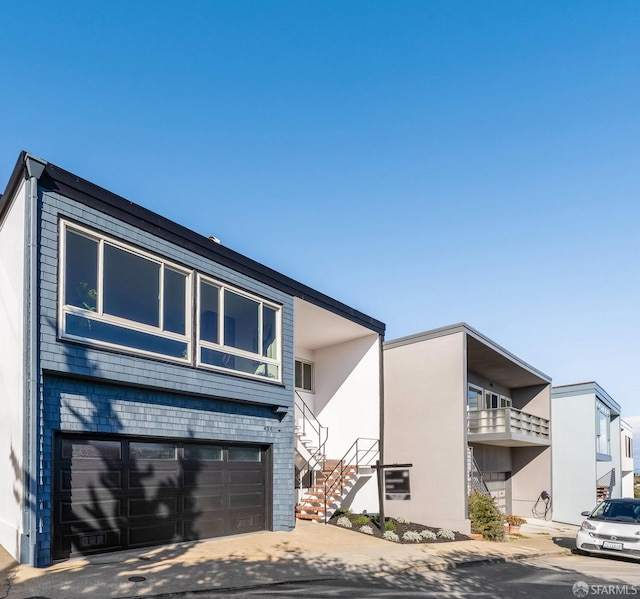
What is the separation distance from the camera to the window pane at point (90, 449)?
9.70 metres

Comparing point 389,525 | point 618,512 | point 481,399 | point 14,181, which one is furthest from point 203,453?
point 481,399

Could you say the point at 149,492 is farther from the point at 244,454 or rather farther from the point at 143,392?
the point at 244,454

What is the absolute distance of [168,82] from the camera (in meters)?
14.4

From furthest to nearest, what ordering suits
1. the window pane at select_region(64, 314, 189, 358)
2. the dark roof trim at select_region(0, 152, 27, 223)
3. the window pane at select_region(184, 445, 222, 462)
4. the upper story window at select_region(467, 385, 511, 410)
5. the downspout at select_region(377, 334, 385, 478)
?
the upper story window at select_region(467, 385, 511, 410) → the downspout at select_region(377, 334, 385, 478) → the window pane at select_region(184, 445, 222, 462) → the window pane at select_region(64, 314, 189, 358) → the dark roof trim at select_region(0, 152, 27, 223)

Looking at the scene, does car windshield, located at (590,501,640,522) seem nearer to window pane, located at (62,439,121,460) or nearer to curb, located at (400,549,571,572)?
curb, located at (400,549,571,572)

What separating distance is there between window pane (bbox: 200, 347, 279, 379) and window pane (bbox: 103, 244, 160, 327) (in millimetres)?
1518

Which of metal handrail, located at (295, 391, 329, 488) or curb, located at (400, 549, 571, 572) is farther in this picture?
metal handrail, located at (295, 391, 329, 488)

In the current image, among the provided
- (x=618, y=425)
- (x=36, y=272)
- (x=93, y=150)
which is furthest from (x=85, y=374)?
(x=618, y=425)

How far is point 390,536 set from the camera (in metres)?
14.1

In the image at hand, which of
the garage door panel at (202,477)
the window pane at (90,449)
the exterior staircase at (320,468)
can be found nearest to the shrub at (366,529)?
the exterior staircase at (320,468)

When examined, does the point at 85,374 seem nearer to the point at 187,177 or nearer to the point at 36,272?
the point at 36,272

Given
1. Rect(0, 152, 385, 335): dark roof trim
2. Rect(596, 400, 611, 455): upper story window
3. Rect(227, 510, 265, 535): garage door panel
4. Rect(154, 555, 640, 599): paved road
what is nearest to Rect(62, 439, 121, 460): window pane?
Rect(154, 555, 640, 599): paved road

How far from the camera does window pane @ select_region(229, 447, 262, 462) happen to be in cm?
1302

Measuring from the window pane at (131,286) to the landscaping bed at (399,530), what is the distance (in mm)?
7839
